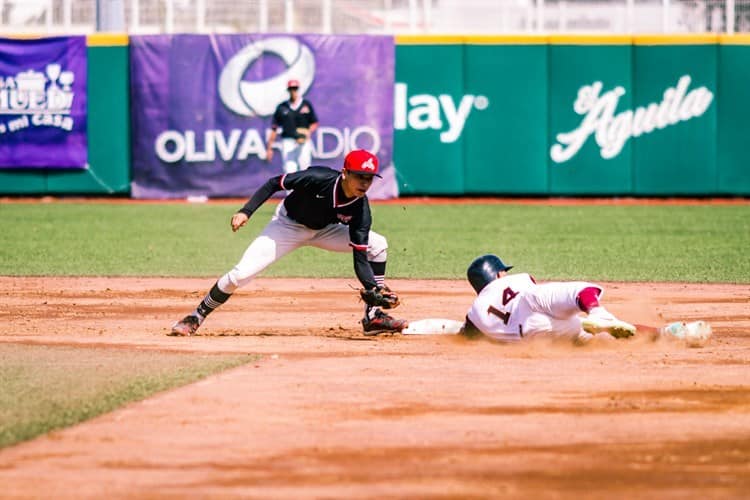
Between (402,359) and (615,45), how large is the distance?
17227 millimetres

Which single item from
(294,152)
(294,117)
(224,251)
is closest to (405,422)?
(224,251)

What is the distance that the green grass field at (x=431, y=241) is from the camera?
15523mm

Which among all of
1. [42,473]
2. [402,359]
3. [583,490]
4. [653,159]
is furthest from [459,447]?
[653,159]

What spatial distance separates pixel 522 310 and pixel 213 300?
2450 millimetres

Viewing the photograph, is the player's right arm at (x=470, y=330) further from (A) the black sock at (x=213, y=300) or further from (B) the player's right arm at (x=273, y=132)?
(B) the player's right arm at (x=273, y=132)

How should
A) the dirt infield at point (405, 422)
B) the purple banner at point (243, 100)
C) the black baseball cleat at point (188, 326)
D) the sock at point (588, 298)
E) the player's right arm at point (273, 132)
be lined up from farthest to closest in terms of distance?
1. the purple banner at point (243, 100)
2. the player's right arm at point (273, 132)
3. the black baseball cleat at point (188, 326)
4. the sock at point (588, 298)
5. the dirt infield at point (405, 422)

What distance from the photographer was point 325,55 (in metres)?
25.9

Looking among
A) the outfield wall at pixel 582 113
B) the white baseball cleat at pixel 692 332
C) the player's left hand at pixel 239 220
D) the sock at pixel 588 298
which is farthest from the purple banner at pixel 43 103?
the sock at pixel 588 298

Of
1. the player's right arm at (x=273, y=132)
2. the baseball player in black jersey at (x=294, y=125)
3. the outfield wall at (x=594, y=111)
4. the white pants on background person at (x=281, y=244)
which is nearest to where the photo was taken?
the white pants on background person at (x=281, y=244)

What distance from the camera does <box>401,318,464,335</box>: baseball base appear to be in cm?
1052

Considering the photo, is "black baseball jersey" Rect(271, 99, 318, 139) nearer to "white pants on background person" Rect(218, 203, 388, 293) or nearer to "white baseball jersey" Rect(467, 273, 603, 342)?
"white pants on background person" Rect(218, 203, 388, 293)

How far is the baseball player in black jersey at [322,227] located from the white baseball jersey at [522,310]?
70 cm

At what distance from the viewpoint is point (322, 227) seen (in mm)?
10430

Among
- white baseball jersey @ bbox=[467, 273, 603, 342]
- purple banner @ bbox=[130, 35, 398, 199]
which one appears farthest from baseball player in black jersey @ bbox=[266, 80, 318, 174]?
white baseball jersey @ bbox=[467, 273, 603, 342]
